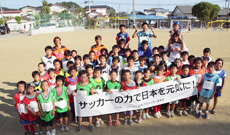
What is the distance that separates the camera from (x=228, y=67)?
329 inches

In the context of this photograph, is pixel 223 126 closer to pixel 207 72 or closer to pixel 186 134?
pixel 186 134

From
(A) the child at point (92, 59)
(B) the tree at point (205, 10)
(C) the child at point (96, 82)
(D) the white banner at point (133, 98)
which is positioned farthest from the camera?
(B) the tree at point (205, 10)

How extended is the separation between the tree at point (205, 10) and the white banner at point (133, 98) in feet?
153

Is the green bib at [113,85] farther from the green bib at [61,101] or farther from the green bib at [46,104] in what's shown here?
the green bib at [46,104]

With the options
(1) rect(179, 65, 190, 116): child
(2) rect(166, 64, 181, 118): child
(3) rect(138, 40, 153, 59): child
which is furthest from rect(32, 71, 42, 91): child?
(1) rect(179, 65, 190, 116): child

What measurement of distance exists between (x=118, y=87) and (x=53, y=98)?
1.44 meters

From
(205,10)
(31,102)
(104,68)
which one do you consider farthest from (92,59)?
(205,10)

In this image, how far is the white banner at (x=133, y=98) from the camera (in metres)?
3.86

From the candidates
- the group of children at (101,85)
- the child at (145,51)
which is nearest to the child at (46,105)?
the group of children at (101,85)

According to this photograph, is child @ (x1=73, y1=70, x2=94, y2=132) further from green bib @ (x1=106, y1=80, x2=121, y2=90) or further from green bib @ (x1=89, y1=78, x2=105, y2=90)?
green bib @ (x1=106, y1=80, x2=121, y2=90)

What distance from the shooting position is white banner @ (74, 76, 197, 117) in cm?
386

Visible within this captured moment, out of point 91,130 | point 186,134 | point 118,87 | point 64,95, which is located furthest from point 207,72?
point 64,95

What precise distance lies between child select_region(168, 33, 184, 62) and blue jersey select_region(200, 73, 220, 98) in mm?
1428

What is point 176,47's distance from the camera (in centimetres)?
540
